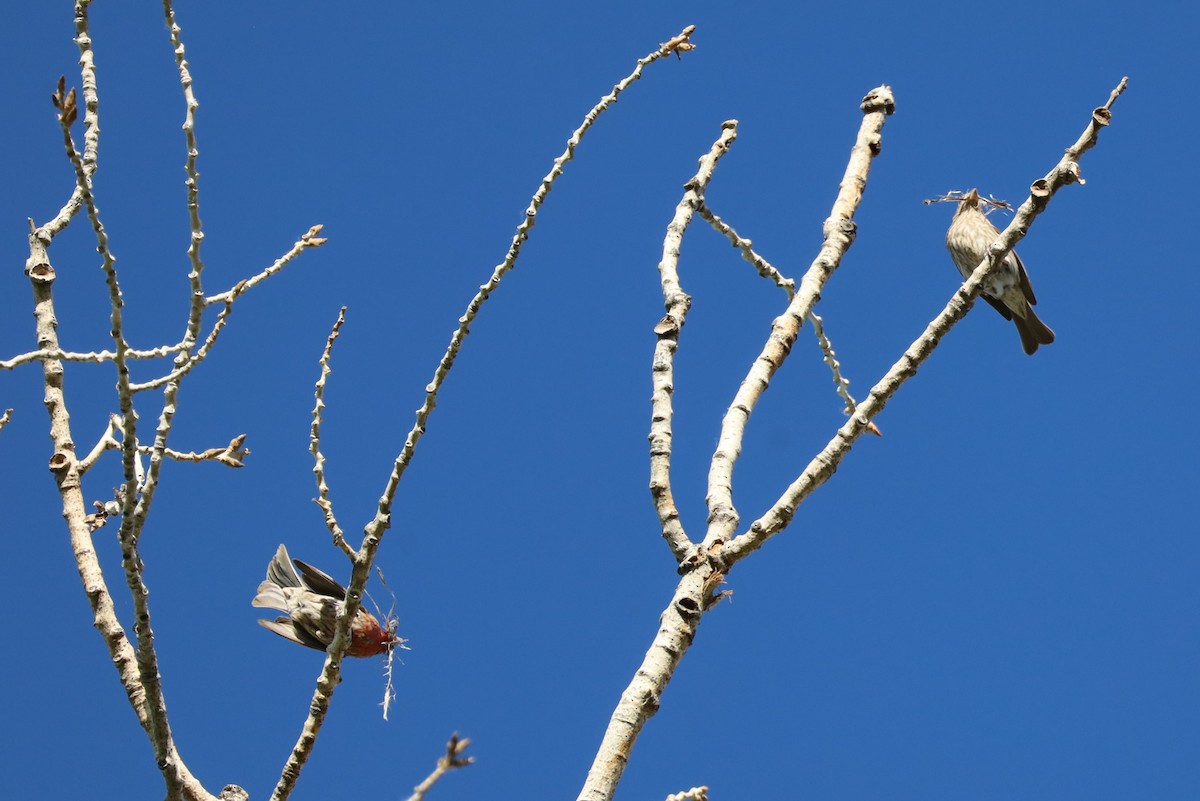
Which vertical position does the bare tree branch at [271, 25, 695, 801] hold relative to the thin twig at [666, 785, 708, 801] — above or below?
above

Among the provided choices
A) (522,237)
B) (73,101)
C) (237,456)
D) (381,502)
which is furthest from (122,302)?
(237,456)

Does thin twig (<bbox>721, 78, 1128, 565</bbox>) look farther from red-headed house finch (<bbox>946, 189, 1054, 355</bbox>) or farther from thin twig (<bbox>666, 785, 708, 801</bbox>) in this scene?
red-headed house finch (<bbox>946, 189, 1054, 355</bbox>)

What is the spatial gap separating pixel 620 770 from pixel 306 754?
31.3 inches

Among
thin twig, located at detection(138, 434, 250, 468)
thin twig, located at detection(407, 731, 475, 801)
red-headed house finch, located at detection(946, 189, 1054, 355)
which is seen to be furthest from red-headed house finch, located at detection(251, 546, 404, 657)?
red-headed house finch, located at detection(946, 189, 1054, 355)

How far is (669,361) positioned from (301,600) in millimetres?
1660

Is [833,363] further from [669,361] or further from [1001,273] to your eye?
[1001,273]

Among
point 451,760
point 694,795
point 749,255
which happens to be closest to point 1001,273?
point 749,255

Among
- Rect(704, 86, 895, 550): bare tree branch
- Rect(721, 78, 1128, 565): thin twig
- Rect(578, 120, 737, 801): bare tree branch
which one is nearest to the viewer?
Rect(578, 120, 737, 801): bare tree branch

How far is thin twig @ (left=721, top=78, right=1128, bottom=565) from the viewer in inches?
105

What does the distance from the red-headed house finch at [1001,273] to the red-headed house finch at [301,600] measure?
6.07 metres

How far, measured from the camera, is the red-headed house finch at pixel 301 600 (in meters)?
3.94

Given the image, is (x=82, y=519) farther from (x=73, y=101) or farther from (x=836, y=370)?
(x=836, y=370)

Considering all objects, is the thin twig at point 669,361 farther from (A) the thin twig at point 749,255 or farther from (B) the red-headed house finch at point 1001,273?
(B) the red-headed house finch at point 1001,273

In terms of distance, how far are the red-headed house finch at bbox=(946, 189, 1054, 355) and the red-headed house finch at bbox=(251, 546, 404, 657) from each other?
19.9ft
